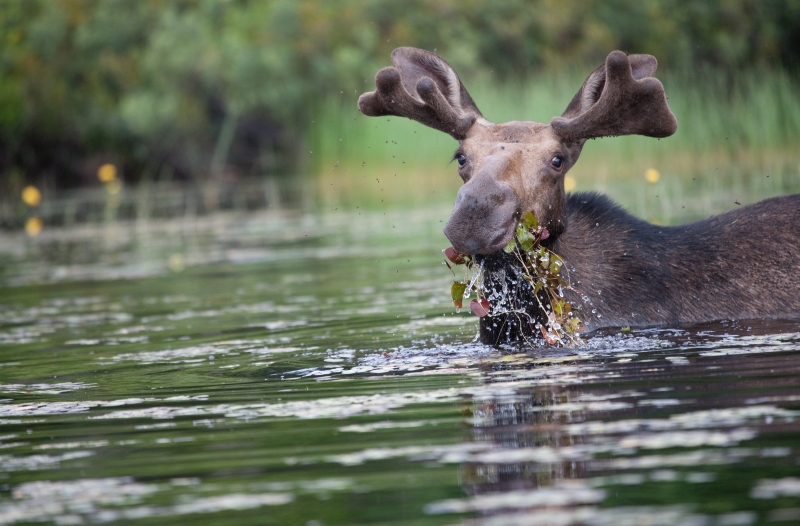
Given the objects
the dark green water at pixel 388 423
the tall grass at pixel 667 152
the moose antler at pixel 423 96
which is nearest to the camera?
the dark green water at pixel 388 423

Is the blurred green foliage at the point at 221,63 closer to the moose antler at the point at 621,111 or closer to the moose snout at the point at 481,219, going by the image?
the moose antler at the point at 621,111

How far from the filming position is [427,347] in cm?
761

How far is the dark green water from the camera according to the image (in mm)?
3893

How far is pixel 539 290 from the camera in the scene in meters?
7.30

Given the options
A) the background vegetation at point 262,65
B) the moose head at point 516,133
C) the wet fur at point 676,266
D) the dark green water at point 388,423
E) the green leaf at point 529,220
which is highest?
the background vegetation at point 262,65

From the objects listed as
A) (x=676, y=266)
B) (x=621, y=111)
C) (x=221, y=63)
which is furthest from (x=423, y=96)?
(x=221, y=63)

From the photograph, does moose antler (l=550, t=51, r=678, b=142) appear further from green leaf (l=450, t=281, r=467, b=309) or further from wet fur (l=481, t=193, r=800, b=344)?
green leaf (l=450, t=281, r=467, b=309)

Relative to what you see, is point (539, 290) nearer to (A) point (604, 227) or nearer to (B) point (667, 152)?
(A) point (604, 227)

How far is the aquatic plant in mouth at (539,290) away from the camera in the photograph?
7.04 meters

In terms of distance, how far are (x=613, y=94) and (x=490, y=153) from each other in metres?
0.85

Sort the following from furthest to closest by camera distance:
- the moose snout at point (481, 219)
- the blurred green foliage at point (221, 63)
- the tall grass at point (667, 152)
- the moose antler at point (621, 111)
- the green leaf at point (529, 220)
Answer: the blurred green foliage at point (221, 63) < the tall grass at point (667, 152) < the moose antler at point (621, 111) < the green leaf at point (529, 220) < the moose snout at point (481, 219)

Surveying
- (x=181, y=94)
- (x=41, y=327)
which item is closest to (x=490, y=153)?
(x=41, y=327)

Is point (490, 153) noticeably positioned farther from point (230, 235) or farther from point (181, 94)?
point (181, 94)

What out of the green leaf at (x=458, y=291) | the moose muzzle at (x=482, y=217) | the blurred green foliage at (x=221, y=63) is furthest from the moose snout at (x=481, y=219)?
the blurred green foliage at (x=221, y=63)
